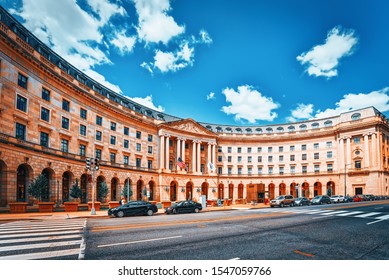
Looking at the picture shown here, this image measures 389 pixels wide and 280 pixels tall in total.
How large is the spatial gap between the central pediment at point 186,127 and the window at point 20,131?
102 ft

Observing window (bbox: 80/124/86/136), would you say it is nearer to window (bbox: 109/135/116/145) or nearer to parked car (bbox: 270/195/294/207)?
window (bbox: 109/135/116/145)

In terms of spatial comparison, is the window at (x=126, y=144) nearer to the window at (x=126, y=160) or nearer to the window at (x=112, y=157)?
the window at (x=126, y=160)

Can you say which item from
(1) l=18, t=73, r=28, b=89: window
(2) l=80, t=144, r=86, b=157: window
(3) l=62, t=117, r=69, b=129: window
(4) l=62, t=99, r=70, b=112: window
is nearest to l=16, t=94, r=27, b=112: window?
(1) l=18, t=73, r=28, b=89: window

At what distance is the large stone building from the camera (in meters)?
27.3

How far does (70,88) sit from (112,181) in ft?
58.8

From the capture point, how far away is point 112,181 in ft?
148

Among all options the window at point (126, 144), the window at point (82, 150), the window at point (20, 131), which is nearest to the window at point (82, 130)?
the window at point (82, 150)

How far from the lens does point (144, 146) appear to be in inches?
2109

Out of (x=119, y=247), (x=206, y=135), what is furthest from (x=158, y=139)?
(x=119, y=247)

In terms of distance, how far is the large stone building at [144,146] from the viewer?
27.3 m

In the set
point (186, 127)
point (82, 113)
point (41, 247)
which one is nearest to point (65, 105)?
point (82, 113)

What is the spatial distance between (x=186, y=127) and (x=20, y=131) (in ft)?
128
